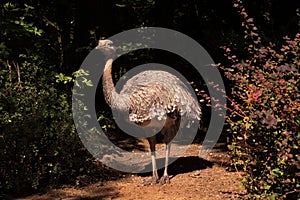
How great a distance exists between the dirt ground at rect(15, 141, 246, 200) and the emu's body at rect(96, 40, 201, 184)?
0.26 meters

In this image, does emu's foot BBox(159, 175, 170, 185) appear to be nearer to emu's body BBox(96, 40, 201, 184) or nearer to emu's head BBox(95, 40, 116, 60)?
emu's body BBox(96, 40, 201, 184)

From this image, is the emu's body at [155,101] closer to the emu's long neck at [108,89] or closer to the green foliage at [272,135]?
the emu's long neck at [108,89]

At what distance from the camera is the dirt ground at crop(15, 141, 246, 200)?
5523 mm

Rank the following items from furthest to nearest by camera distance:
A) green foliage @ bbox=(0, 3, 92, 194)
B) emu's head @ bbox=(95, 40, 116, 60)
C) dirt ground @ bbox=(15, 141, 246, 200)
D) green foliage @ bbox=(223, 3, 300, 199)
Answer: emu's head @ bbox=(95, 40, 116, 60)
green foliage @ bbox=(0, 3, 92, 194)
dirt ground @ bbox=(15, 141, 246, 200)
green foliage @ bbox=(223, 3, 300, 199)

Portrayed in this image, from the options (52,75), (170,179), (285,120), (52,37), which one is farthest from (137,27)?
(285,120)

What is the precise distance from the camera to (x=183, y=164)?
688 cm

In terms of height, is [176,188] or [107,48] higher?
[107,48]

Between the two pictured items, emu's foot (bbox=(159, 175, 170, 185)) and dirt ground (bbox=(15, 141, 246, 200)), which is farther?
emu's foot (bbox=(159, 175, 170, 185))

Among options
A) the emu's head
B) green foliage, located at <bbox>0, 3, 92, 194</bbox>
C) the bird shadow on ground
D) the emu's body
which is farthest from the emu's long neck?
the bird shadow on ground

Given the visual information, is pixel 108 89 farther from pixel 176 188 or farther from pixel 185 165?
pixel 185 165

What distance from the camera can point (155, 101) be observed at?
5.75m

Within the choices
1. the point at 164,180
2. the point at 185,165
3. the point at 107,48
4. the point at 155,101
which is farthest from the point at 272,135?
the point at 185,165

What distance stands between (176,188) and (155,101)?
100cm

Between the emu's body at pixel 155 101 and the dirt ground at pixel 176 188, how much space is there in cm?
26
